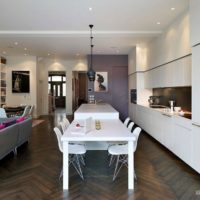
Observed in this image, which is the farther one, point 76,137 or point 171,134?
point 171,134

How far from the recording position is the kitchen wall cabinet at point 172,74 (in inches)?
178

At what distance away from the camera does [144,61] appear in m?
8.11

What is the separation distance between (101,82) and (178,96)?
5149 millimetres

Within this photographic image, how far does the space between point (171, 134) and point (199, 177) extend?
1239mm

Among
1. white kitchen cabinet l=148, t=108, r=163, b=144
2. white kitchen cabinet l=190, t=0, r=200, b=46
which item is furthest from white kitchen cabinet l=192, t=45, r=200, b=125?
white kitchen cabinet l=148, t=108, r=163, b=144

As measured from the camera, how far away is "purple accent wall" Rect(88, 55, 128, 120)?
10.2m

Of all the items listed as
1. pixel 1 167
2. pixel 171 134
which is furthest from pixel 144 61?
pixel 1 167

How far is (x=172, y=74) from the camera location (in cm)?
530

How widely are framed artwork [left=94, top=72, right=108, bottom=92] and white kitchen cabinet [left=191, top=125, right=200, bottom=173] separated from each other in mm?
6914

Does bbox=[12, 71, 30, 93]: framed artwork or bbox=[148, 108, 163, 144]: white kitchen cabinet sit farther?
bbox=[12, 71, 30, 93]: framed artwork

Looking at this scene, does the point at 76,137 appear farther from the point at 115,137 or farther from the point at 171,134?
the point at 171,134

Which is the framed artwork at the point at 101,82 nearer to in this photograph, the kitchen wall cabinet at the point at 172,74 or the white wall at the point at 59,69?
the white wall at the point at 59,69

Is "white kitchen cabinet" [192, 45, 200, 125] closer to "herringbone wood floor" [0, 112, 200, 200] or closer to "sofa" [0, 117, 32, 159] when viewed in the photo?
"herringbone wood floor" [0, 112, 200, 200]

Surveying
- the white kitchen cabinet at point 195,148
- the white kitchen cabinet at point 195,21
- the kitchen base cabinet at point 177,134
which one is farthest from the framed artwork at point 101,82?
the white kitchen cabinet at point 195,148
